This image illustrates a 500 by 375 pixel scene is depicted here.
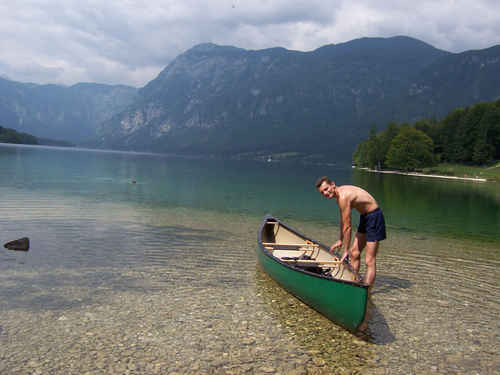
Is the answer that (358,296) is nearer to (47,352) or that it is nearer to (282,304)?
(282,304)

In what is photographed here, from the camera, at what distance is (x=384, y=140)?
124m

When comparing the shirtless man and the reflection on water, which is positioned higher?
the shirtless man

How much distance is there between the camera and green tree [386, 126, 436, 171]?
4178 inches

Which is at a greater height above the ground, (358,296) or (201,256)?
(358,296)

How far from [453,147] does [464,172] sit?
12910 millimetres

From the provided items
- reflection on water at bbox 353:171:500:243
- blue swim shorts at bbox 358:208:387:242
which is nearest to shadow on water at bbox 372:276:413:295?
blue swim shorts at bbox 358:208:387:242

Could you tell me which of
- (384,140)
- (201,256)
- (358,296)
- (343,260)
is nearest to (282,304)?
(343,260)

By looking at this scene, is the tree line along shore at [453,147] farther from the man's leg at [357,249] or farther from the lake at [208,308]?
the man's leg at [357,249]

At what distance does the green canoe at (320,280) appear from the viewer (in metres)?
8.34

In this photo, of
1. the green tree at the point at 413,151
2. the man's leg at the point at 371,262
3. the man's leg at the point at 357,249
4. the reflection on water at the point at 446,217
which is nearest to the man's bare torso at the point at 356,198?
the man's leg at the point at 371,262

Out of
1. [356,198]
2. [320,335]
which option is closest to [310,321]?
[320,335]

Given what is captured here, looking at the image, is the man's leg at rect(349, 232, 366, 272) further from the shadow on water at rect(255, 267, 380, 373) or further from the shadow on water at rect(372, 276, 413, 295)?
the shadow on water at rect(372, 276, 413, 295)

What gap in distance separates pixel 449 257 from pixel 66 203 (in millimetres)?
25497

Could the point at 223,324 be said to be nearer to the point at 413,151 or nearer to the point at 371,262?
the point at 371,262
